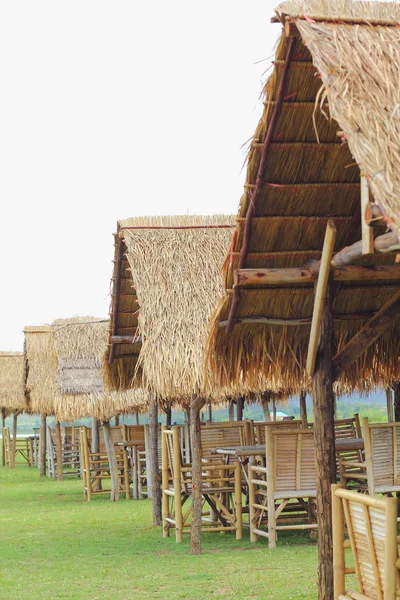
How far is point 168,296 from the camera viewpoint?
991 centimetres

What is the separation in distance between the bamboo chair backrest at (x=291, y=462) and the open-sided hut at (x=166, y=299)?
2.54 ft

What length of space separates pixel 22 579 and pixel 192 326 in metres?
2.90

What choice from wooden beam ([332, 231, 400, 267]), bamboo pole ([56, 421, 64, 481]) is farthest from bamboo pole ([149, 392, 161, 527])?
bamboo pole ([56, 421, 64, 481])

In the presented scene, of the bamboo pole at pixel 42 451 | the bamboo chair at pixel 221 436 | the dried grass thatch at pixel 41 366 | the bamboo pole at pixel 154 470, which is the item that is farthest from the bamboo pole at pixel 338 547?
the bamboo pole at pixel 42 451

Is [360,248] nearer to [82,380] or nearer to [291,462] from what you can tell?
[291,462]

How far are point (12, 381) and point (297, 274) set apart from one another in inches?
903

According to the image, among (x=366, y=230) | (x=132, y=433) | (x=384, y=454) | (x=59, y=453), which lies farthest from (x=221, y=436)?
(x=59, y=453)

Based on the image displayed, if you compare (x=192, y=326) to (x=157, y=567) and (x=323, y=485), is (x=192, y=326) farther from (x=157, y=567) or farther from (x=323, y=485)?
(x=323, y=485)

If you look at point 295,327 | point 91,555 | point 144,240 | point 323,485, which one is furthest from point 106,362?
point 323,485

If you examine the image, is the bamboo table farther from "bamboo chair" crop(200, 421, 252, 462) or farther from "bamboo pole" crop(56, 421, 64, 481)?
"bamboo pole" crop(56, 421, 64, 481)

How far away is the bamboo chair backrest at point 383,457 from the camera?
7.97m

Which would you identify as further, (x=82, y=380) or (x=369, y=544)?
(x=82, y=380)

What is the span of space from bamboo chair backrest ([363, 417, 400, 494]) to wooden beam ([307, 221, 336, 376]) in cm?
238

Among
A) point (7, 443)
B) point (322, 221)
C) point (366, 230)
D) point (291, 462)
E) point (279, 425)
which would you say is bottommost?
point (291, 462)
